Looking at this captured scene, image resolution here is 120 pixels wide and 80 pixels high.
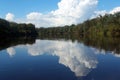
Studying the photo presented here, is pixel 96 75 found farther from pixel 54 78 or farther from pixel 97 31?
pixel 97 31

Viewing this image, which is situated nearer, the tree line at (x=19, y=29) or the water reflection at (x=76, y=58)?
the water reflection at (x=76, y=58)

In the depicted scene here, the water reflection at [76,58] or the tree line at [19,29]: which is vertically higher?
the tree line at [19,29]

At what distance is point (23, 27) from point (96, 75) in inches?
5661

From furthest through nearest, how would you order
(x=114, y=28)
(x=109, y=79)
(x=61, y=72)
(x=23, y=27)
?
(x=23, y=27), (x=114, y=28), (x=61, y=72), (x=109, y=79)

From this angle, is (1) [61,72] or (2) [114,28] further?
(2) [114,28]

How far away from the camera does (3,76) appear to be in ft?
62.9

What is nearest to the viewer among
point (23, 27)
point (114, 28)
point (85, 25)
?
point (114, 28)

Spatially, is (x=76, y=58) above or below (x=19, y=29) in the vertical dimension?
below

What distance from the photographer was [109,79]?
17531 mm

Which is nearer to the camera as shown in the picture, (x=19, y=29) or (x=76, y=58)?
(x=76, y=58)

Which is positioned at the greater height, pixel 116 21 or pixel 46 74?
pixel 116 21

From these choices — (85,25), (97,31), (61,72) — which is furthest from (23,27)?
(61,72)

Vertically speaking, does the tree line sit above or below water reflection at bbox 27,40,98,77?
above

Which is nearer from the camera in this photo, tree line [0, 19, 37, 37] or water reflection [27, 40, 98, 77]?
water reflection [27, 40, 98, 77]
